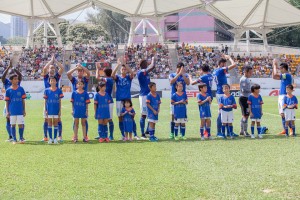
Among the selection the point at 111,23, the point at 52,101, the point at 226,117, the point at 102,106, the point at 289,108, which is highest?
the point at 111,23

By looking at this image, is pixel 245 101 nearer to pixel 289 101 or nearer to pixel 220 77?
pixel 220 77

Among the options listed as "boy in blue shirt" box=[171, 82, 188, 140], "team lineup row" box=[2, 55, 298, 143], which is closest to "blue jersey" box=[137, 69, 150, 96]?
"team lineup row" box=[2, 55, 298, 143]

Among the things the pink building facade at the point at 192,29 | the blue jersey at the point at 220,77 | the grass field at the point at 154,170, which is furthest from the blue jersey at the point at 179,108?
the pink building facade at the point at 192,29

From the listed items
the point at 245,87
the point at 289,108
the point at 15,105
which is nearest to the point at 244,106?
the point at 245,87

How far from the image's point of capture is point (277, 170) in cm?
766

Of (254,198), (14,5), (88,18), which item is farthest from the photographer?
(88,18)

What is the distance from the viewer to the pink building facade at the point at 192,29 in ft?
274

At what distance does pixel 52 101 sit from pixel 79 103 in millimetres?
663

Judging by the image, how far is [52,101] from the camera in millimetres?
12016

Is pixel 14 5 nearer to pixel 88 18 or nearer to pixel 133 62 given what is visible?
pixel 133 62

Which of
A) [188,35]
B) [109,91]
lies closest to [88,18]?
[188,35]

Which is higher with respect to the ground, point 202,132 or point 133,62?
point 133,62

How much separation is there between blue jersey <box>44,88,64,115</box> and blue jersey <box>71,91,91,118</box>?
1.29 feet

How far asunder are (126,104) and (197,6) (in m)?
38.6
